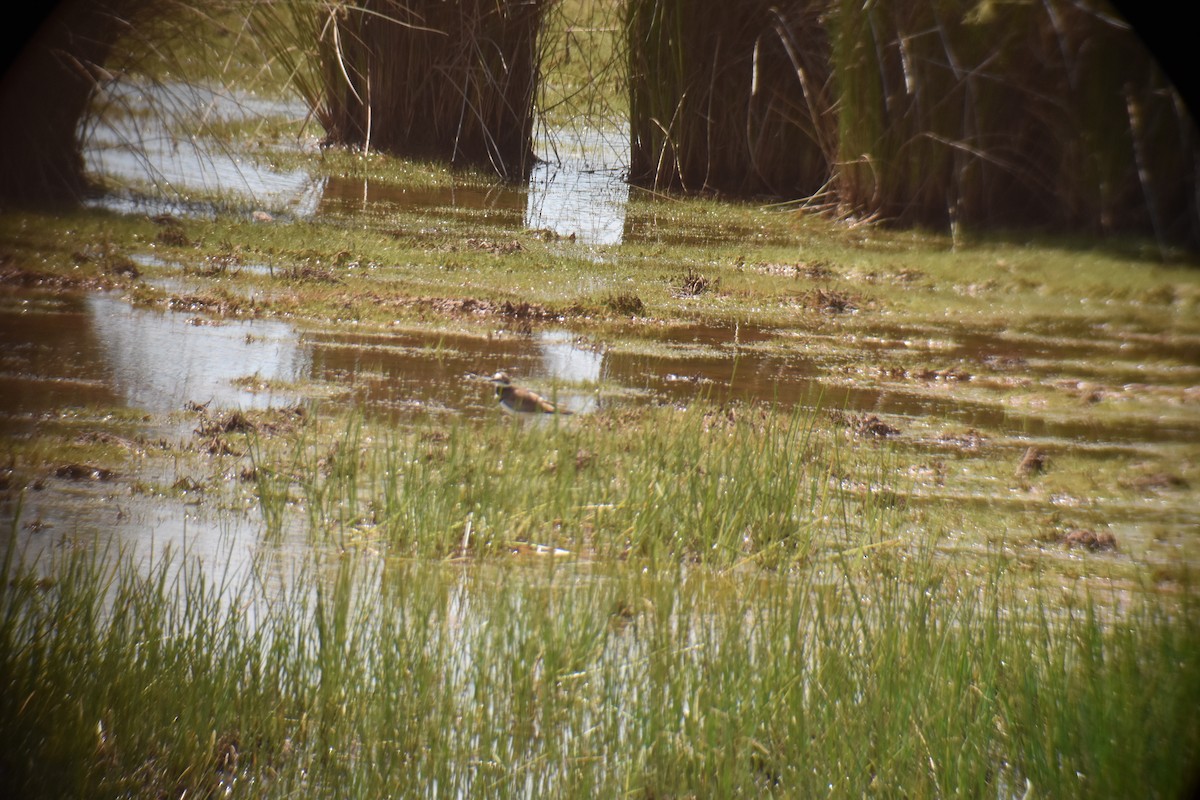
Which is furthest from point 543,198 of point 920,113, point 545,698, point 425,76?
point 545,698

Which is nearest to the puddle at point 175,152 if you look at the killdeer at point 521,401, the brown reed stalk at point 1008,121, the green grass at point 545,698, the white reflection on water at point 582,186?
the white reflection on water at point 582,186

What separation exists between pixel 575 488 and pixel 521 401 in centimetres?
42

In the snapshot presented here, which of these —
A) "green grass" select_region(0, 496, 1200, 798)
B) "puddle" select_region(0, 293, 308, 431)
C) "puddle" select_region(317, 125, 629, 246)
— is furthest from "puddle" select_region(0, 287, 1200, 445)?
"green grass" select_region(0, 496, 1200, 798)

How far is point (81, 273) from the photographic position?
296cm

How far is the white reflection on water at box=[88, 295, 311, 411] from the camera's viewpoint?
8.30 ft

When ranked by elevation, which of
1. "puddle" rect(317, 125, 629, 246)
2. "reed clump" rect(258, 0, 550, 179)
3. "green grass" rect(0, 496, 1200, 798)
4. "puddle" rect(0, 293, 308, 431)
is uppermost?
"reed clump" rect(258, 0, 550, 179)

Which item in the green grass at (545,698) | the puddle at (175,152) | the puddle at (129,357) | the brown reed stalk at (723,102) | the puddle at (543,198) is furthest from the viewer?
the brown reed stalk at (723,102)

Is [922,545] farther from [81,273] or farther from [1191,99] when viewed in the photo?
[81,273]

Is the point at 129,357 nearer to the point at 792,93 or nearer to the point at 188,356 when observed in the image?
the point at 188,356

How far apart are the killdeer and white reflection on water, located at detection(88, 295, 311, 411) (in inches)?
19.1

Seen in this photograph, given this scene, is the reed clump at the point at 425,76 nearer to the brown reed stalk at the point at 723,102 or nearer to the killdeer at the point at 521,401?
the brown reed stalk at the point at 723,102

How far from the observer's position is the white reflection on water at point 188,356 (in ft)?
8.30

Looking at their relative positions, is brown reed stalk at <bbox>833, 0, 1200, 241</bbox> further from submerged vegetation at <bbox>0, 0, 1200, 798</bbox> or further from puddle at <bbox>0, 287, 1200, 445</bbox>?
puddle at <bbox>0, 287, 1200, 445</bbox>

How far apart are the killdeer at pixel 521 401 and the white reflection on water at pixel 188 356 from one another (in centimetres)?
49
